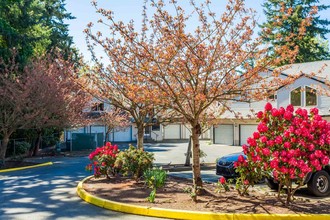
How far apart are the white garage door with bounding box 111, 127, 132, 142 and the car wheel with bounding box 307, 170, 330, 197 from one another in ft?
116

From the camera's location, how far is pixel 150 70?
31.5 ft

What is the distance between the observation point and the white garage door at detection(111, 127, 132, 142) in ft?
146

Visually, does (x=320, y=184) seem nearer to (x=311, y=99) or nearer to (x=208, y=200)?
(x=208, y=200)

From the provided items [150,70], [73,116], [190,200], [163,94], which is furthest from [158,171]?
[73,116]

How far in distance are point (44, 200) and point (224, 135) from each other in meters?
27.5

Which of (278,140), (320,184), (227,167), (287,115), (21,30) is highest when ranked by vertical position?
(21,30)

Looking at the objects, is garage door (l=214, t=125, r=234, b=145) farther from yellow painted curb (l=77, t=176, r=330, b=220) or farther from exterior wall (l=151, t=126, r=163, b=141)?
yellow painted curb (l=77, t=176, r=330, b=220)

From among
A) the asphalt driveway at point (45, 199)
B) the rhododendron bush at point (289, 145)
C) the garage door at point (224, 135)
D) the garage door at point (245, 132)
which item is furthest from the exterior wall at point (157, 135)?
the rhododendron bush at point (289, 145)

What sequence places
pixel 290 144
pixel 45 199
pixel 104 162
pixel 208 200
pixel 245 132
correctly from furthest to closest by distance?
pixel 245 132, pixel 104 162, pixel 45 199, pixel 208 200, pixel 290 144

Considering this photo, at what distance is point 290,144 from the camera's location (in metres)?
8.03

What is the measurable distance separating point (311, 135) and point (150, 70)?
439 centimetres

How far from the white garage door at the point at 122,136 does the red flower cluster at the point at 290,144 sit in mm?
36661

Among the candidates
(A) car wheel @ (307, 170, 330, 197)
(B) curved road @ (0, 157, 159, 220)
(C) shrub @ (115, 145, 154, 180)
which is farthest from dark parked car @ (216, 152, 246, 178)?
(B) curved road @ (0, 157, 159, 220)

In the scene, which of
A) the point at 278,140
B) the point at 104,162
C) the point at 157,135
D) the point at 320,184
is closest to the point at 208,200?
the point at 278,140
